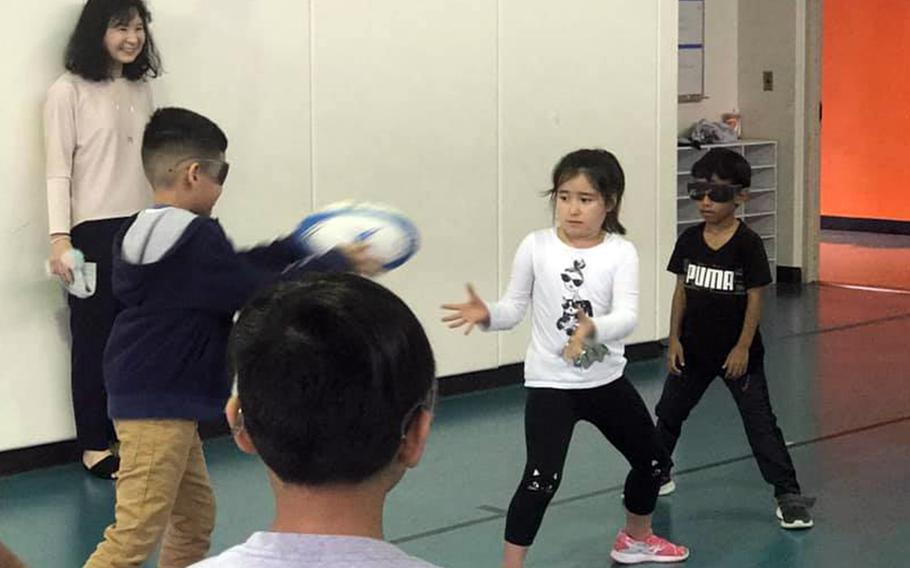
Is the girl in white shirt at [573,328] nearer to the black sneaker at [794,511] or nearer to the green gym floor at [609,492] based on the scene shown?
the green gym floor at [609,492]

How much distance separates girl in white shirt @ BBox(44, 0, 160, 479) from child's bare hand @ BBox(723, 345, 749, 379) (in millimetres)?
2267

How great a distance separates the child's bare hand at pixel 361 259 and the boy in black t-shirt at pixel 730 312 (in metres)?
1.50

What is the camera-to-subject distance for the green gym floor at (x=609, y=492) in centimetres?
478

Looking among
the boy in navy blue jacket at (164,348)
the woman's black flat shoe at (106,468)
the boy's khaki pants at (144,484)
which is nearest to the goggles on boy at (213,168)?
the boy in navy blue jacket at (164,348)

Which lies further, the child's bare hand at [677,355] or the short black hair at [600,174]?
the child's bare hand at [677,355]

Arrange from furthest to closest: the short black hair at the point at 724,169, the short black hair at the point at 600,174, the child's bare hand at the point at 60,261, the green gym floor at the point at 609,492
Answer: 1. the child's bare hand at the point at 60,261
2. the short black hair at the point at 724,169
3. the green gym floor at the point at 609,492
4. the short black hair at the point at 600,174

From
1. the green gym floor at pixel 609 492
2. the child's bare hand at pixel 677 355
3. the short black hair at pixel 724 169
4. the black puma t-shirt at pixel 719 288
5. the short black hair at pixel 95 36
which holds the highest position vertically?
the short black hair at pixel 95 36

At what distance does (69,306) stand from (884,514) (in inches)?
119

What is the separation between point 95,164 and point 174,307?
1953 millimetres

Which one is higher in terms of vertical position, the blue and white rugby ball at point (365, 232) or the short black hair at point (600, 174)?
the short black hair at point (600, 174)

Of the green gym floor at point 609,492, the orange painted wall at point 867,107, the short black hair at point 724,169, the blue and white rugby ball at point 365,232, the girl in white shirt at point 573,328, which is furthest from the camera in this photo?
the orange painted wall at point 867,107

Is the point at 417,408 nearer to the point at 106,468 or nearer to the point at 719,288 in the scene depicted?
the point at 719,288

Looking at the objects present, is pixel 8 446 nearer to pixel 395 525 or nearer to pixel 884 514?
pixel 395 525

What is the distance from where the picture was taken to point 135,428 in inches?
150
